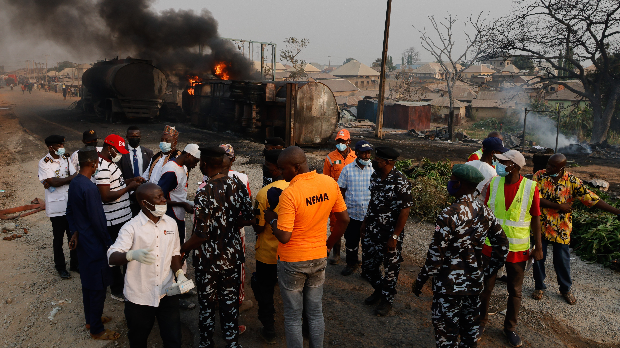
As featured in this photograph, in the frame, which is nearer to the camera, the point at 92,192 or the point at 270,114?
the point at 92,192

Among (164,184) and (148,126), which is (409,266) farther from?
(148,126)

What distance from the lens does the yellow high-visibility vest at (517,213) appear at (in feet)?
13.9

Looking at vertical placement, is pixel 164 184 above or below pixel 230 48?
below

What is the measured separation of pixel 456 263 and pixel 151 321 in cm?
253

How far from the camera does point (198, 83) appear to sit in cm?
2266

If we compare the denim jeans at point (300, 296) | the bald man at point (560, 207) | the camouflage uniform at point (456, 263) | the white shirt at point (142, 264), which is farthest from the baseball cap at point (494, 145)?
the white shirt at point (142, 264)

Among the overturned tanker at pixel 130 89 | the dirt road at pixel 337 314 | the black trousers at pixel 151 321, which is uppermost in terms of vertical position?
the overturned tanker at pixel 130 89

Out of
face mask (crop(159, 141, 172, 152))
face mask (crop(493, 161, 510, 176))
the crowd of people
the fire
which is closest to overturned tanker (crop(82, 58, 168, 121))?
the fire

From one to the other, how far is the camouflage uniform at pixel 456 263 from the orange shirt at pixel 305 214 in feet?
3.02

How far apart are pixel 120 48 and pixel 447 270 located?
3573 cm

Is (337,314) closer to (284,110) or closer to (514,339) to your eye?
(514,339)

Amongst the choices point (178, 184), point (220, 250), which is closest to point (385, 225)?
point (220, 250)

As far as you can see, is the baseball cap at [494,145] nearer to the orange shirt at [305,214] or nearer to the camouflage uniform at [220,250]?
the orange shirt at [305,214]

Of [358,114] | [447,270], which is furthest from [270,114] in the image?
[358,114]
